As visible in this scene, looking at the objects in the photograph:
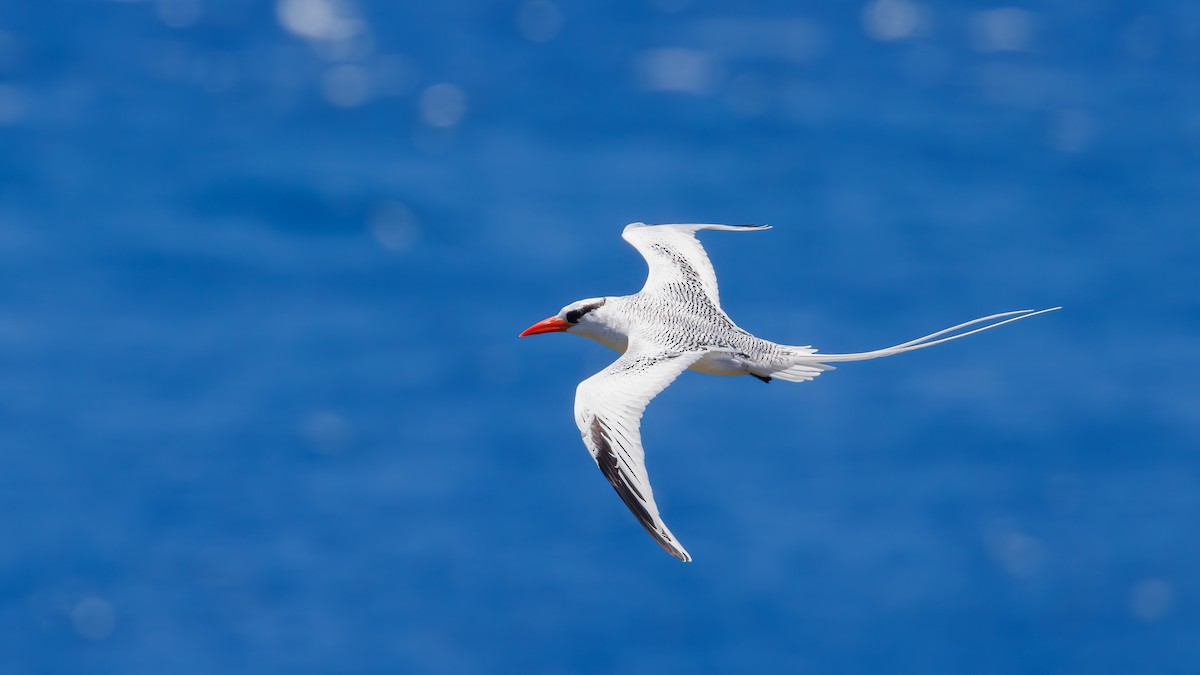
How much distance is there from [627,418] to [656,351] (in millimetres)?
1049

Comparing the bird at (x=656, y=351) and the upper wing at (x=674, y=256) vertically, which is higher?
the upper wing at (x=674, y=256)

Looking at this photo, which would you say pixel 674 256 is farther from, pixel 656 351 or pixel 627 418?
pixel 627 418

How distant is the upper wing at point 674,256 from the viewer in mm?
13320

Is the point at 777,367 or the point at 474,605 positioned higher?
the point at 474,605

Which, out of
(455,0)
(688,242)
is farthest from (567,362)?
(688,242)

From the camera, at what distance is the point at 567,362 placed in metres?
50.6

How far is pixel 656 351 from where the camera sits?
11352 millimetres

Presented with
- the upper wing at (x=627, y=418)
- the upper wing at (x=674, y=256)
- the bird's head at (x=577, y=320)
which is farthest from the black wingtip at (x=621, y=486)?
the upper wing at (x=674, y=256)

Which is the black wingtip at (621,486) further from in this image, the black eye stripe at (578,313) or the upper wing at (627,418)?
the black eye stripe at (578,313)

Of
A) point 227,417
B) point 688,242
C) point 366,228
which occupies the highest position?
point 366,228

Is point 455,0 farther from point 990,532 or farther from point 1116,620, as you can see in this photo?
point 1116,620

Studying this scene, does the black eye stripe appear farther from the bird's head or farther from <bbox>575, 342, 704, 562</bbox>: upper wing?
<bbox>575, 342, 704, 562</bbox>: upper wing

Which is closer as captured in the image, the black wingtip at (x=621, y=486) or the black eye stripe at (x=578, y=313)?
the black wingtip at (x=621, y=486)

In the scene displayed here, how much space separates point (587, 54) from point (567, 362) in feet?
58.7
